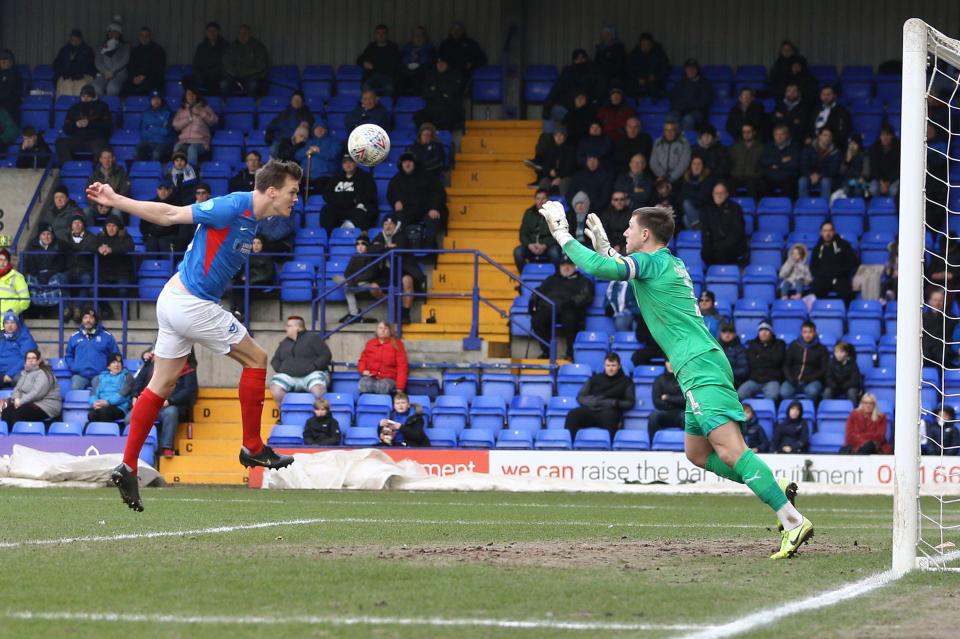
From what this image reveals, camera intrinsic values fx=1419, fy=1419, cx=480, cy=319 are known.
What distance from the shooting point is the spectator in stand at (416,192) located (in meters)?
23.8

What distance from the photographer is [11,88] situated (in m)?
27.5

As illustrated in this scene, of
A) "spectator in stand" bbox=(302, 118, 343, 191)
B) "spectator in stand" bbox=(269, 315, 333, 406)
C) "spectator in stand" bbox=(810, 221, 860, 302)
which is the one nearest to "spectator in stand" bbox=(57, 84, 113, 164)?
"spectator in stand" bbox=(302, 118, 343, 191)

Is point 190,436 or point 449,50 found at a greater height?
point 449,50

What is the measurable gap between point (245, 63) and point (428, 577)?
71.4 feet

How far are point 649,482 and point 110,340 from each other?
8.76 metres

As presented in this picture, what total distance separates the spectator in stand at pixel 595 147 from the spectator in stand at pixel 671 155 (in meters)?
0.80

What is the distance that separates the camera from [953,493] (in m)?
17.1

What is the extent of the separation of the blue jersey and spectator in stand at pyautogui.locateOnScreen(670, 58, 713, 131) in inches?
651

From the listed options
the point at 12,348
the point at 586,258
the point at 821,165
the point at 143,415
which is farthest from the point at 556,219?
the point at 821,165

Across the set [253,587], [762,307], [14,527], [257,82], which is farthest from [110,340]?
[253,587]

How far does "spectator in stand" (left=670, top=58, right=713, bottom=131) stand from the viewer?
2538cm

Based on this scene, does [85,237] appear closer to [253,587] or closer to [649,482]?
[649,482]

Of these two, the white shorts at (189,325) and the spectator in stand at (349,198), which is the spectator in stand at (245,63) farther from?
the white shorts at (189,325)

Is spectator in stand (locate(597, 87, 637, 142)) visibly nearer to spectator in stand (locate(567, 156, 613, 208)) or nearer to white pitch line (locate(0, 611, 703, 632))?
spectator in stand (locate(567, 156, 613, 208))
